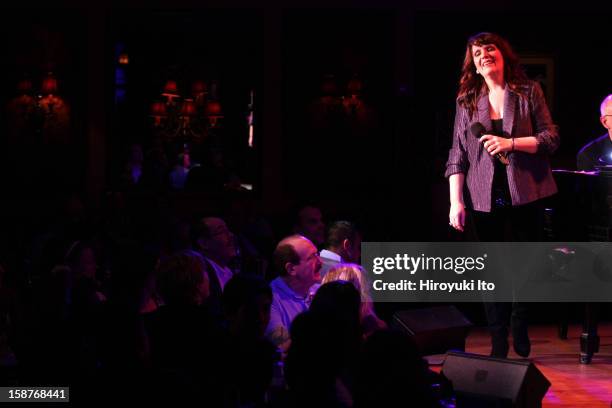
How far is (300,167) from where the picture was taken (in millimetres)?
9312

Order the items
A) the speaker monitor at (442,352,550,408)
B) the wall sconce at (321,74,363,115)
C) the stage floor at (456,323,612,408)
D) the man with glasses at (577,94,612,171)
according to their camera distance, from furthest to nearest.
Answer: the wall sconce at (321,74,363,115) < the man with glasses at (577,94,612,171) < the stage floor at (456,323,612,408) < the speaker monitor at (442,352,550,408)

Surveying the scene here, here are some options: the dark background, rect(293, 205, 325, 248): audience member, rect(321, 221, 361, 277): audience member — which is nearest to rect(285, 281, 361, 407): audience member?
rect(321, 221, 361, 277): audience member

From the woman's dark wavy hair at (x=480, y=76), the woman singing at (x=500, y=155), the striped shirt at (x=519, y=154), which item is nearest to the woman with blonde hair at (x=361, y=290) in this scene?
the woman singing at (x=500, y=155)

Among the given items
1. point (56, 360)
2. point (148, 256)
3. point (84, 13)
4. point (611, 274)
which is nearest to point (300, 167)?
point (84, 13)

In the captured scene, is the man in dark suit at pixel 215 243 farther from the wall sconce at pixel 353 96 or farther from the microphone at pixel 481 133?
the wall sconce at pixel 353 96

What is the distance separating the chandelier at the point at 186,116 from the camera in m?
13.4

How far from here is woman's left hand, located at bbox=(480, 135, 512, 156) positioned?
165 inches

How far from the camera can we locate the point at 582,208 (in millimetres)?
4762

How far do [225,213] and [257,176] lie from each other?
1.27 meters

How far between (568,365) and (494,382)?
59.3 inches

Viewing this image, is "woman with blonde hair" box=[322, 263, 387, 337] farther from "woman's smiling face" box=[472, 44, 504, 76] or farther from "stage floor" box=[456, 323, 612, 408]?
"woman's smiling face" box=[472, 44, 504, 76]

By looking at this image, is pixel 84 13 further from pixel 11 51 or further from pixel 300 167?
pixel 300 167

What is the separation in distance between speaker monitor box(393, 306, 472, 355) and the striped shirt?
23.7 inches

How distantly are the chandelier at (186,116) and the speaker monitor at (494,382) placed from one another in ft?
32.4
